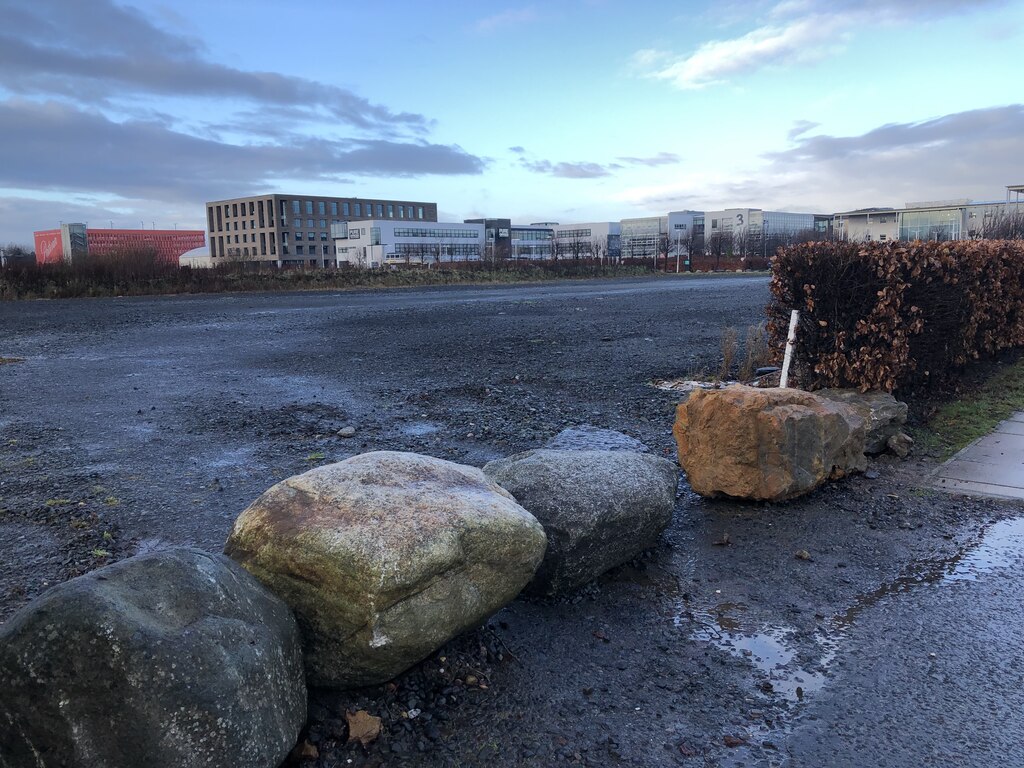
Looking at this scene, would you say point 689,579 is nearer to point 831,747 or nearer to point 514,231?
point 831,747

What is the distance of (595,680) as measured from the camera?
134 inches

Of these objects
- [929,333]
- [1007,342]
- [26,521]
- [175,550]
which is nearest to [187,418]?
[26,521]

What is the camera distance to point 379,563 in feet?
9.89

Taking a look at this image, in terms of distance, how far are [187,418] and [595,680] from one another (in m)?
6.63

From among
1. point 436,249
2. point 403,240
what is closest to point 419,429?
point 436,249

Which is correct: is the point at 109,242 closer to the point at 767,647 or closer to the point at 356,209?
the point at 356,209

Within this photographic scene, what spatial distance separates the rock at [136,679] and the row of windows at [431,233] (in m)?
115

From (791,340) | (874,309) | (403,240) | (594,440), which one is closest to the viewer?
(594,440)

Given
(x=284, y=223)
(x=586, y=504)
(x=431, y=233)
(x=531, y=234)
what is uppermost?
(x=284, y=223)

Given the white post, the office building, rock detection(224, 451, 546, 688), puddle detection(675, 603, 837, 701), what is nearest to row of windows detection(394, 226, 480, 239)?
the office building

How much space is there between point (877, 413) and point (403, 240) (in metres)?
113

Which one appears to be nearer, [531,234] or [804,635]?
[804,635]

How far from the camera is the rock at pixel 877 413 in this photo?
260 inches

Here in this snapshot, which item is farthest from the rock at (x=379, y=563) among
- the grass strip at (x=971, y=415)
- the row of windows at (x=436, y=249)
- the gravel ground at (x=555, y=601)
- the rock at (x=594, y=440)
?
the row of windows at (x=436, y=249)
